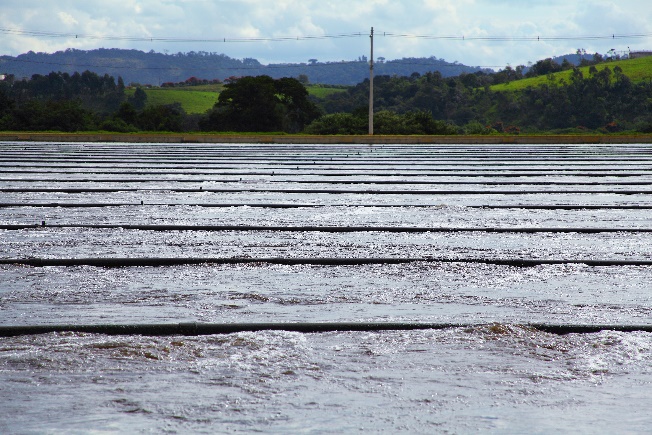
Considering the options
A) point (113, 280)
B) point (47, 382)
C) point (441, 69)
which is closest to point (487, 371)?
point (47, 382)

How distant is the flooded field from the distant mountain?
54.2 metres

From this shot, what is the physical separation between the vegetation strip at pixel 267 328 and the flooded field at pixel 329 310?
6 cm

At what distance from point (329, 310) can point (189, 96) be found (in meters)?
56.0

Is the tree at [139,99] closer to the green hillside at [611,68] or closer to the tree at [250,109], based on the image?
the tree at [250,109]

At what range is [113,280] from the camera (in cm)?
426

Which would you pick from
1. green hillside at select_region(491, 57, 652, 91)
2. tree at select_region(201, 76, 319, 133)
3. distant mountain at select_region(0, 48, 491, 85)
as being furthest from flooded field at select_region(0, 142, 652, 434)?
distant mountain at select_region(0, 48, 491, 85)

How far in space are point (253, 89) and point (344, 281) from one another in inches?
1139

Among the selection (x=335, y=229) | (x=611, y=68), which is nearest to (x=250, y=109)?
(x=611, y=68)

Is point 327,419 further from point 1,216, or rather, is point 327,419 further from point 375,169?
point 375,169

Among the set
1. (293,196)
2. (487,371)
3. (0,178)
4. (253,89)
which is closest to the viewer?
(487,371)

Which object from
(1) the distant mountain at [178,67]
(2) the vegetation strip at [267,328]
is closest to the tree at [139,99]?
(1) the distant mountain at [178,67]

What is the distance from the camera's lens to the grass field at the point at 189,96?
54.6 metres

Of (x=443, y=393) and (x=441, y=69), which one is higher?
(x=441, y=69)

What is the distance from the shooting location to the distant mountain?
67000mm
